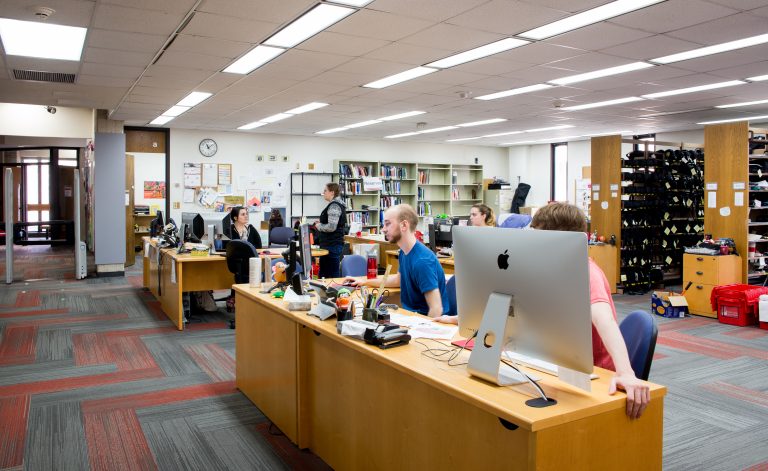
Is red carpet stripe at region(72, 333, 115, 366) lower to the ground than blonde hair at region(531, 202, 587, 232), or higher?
lower

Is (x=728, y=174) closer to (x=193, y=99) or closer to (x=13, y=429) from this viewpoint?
(x=193, y=99)

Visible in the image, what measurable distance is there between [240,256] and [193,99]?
10.9ft

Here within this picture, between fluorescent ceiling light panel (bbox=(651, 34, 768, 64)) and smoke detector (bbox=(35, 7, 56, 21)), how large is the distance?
5.32 m

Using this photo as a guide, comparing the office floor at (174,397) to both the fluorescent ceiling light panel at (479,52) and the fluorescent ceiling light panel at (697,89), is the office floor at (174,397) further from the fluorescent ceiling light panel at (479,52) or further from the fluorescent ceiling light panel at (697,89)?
the fluorescent ceiling light panel at (479,52)

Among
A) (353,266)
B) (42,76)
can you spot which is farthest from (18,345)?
(353,266)

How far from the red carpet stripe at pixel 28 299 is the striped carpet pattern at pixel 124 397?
0.32 metres

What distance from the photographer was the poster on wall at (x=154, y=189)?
1187 cm

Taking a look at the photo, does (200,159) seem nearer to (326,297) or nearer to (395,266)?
(395,266)

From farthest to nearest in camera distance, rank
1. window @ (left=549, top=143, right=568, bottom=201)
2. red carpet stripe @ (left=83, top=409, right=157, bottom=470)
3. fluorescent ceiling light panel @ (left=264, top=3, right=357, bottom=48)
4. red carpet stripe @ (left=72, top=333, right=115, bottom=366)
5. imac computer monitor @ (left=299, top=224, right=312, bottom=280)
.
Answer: window @ (left=549, top=143, right=568, bottom=201)
red carpet stripe @ (left=72, top=333, right=115, bottom=366)
fluorescent ceiling light panel @ (left=264, top=3, right=357, bottom=48)
imac computer monitor @ (left=299, top=224, right=312, bottom=280)
red carpet stripe @ (left=83, top=409, right=157, bottom=470)

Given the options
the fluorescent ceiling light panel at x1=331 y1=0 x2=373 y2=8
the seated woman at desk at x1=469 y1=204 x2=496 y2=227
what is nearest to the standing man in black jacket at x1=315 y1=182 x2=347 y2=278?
the seated woman at desk at x1=469 y1=204 x2=496 y2=227

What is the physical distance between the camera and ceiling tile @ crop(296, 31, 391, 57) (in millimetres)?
4980

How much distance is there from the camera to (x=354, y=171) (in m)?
13.5

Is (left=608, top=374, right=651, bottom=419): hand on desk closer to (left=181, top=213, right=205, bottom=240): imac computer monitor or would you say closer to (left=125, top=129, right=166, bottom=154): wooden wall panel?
(left=181, top=213, right=205, bottom=240): imac computer monitor

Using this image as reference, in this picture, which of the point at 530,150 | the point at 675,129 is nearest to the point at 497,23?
the point at 675,129
